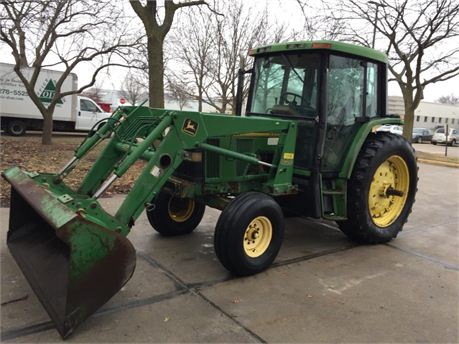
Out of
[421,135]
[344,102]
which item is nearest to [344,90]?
[344,102]

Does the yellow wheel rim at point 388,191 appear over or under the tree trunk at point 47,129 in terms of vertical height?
under

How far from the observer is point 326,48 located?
4.36 m

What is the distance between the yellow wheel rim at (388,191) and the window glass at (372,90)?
2.02 ft

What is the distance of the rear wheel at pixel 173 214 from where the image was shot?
489cm

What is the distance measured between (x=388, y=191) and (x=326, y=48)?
6.46 ft

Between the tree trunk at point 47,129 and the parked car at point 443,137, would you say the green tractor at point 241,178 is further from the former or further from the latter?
the parked car at point 443,137

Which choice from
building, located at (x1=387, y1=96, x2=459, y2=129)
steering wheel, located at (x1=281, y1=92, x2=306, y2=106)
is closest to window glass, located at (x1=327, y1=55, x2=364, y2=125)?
steering wheel, located at (x1=281, y1=92, x2=306, y2=106)

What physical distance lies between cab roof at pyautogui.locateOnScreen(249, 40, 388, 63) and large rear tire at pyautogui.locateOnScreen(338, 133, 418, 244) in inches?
37.1

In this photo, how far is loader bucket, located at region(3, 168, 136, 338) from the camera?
108 inches

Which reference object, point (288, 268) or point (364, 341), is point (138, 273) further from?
point (364, 341)

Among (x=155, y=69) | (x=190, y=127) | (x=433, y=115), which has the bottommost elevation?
(x=190, y=127)

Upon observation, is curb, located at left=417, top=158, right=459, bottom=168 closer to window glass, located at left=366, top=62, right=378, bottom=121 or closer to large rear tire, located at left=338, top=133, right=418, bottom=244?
large rear tire, located at left=338, top=133, right=418, bottom=244

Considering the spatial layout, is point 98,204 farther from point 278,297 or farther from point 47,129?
point 47,129

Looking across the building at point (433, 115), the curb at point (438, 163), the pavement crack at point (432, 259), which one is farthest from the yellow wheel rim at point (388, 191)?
the building at point (433, 115)
